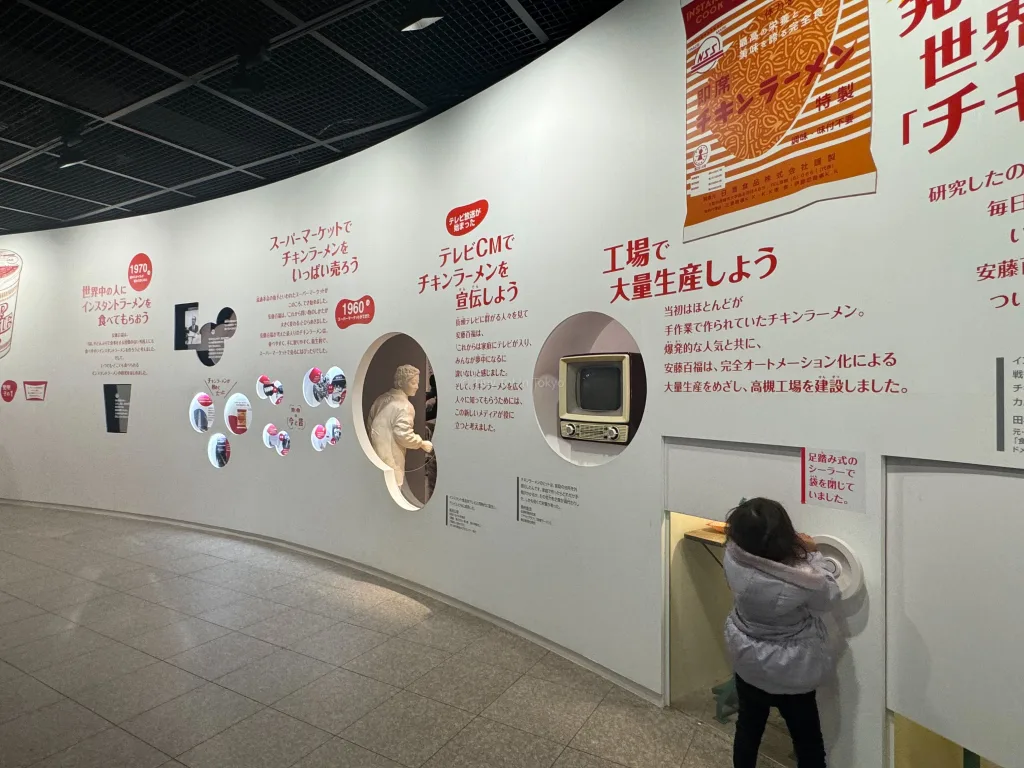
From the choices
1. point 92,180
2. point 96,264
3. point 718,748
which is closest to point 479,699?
point 718,748

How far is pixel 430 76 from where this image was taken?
11.7 ft

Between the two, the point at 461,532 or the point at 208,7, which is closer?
the point at 208,7

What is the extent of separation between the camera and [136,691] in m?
A: 2.60

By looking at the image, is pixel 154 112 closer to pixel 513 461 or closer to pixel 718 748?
pixel 513 461

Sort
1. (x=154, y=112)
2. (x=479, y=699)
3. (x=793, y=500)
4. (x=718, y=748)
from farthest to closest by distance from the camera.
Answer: (x=154, y=112), (x=479, y=699), (x=718, y=748), (x=793, y=500)

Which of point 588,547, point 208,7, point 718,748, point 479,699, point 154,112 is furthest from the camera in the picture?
point 154,112

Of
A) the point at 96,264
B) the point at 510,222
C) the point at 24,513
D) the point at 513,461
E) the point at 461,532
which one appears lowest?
the point at 24,513

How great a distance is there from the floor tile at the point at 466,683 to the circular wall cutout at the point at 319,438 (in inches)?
89.3

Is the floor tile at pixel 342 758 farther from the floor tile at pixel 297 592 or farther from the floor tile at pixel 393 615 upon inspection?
the floor tile at pixel 297 592

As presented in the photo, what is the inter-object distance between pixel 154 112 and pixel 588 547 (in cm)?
442

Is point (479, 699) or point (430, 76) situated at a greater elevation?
point (430, 76)

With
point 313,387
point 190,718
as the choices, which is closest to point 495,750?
point 190,718

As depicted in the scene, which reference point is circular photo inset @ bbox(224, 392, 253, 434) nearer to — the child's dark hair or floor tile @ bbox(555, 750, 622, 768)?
floor tile @ bbox(555, 750, 622, 768)

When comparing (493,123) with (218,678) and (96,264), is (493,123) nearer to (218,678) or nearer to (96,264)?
(218,678)
